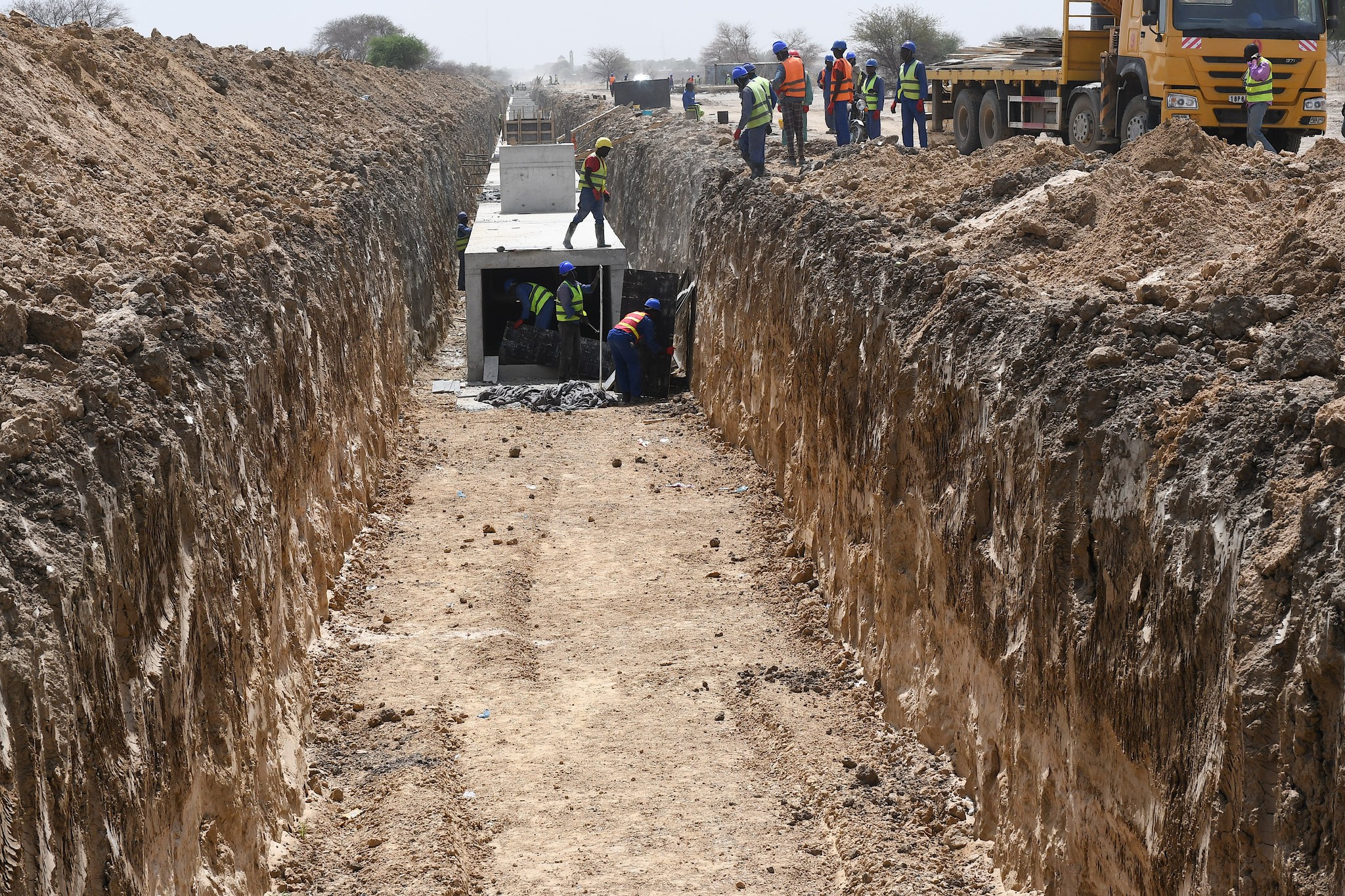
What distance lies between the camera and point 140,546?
525 centimetres

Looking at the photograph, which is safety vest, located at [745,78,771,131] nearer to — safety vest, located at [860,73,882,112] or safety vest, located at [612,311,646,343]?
safety vest, located at [612,311,646,343]

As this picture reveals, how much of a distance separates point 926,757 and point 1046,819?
1698 millimetres

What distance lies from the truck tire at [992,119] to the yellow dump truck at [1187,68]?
1.07 metres

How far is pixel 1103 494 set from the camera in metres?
5.42

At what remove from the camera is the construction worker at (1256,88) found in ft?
48.5

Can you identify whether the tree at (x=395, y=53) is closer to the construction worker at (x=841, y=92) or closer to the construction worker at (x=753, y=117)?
the construction worker at (x=841, y=92)

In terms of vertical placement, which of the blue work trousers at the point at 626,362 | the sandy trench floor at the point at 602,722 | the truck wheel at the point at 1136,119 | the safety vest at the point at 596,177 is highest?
the truck wheel at the point at 1136,119

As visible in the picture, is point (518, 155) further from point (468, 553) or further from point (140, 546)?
point (140, 546)

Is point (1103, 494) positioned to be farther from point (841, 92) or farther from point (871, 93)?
point (871, 93)

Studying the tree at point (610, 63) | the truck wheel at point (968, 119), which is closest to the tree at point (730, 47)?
the tree at point (610, 63)

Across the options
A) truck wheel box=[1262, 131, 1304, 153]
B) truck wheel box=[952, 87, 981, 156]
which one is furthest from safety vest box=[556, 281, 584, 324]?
truck wheel box=[1262, 131, 1304, 153]

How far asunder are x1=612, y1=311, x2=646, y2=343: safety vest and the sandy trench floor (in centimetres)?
420

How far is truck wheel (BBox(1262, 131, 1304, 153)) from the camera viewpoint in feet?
53.0

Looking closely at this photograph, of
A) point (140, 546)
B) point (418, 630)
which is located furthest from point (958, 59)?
point (140, 546)
